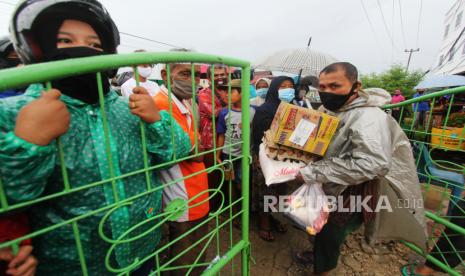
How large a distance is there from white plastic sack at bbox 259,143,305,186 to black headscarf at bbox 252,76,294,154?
0.86 meters

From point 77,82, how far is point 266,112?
1.95 metres

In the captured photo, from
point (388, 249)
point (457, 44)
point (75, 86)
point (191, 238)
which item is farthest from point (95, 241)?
point (457, 44)

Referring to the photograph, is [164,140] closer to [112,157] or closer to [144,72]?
[112,157]

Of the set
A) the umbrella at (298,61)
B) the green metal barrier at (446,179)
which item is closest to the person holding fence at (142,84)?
the green metal barrier at (446,179)

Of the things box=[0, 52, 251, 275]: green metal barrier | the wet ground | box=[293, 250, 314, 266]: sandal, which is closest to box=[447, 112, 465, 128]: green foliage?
the wet ground

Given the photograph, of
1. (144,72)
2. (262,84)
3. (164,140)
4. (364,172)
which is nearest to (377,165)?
(364,172)

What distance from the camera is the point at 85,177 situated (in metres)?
0.83

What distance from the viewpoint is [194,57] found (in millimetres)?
917

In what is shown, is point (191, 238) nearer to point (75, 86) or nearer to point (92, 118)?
point (92, 118)

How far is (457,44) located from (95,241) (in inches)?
846

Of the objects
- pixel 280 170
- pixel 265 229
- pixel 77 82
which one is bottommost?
pixel 265 229

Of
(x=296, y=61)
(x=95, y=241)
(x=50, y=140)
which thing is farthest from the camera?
(x=296, y=61)

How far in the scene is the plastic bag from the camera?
1.61 metres

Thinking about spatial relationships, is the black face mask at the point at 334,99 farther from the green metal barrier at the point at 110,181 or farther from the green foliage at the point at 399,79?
the green foliage at the point at 399,79
